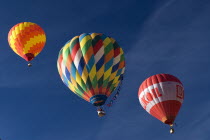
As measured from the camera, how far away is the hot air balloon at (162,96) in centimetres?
4141

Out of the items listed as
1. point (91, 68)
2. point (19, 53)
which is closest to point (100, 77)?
point (91, 68)

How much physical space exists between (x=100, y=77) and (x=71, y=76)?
8.23 feet

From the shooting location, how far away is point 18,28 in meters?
49.5

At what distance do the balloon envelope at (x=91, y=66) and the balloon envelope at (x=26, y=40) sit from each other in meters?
7.49

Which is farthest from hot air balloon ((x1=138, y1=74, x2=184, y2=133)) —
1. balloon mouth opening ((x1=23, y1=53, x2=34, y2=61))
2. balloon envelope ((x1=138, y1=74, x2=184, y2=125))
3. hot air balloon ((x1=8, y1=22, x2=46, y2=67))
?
hot air balloon ((x1=8, y1=22, x2=46, y2=67))

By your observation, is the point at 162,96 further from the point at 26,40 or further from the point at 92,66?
the point at 26,40

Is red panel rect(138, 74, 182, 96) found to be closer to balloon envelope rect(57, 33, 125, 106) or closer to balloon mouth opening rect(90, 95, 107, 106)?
balloon envelope rect(57, 33, 125, 106)

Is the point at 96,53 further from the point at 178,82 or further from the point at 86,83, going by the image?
the point at 178,82

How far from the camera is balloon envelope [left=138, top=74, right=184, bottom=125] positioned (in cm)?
4144

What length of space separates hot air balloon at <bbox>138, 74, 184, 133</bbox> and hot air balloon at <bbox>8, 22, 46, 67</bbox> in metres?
12.3

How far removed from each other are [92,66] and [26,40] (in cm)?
1093

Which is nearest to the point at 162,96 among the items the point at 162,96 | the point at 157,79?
the point at 162,96

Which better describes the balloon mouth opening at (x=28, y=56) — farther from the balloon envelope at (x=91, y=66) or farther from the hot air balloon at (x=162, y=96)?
the hot air balloon at (x=162, y=96)

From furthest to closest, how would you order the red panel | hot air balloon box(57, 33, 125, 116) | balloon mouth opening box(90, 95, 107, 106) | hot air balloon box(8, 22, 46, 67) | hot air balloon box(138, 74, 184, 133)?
hot air balloon box(8, 22, 46, 67) < the red panel < hot air balloon box(138, 74, 184, 133) < hot air balloon box(57, 33, 125, 116) < balloon mouth opening box(90, 95, 107, 106)
